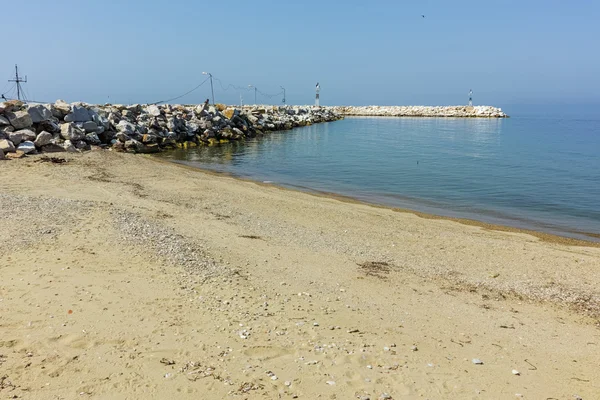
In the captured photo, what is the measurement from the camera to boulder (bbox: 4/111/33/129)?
1812cm

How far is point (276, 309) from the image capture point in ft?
18.1

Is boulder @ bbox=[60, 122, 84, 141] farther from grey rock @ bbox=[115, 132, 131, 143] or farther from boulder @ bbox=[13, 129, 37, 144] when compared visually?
grey rock @ bbox=[115, 132, 131, 143]

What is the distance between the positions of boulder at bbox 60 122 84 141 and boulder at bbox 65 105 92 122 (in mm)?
1581

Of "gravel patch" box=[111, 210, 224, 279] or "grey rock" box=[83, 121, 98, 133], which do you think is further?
"grey rock" box=[83, 121, 98, 133]

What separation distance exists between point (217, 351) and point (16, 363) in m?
1.77

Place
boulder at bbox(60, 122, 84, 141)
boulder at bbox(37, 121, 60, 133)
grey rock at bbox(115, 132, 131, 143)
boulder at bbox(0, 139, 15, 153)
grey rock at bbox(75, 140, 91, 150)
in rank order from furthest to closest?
grey rock at bbox(115, 132, 131, 143) → grey rock at bbox(75, 140, 91, 150) → boulder at bbox(60, 122, 84, 141) → boulder at bbox(37, 121, 60, 133) → boulder at bbox(0, 139, 15, 153)

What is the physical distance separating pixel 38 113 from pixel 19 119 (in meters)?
1.15

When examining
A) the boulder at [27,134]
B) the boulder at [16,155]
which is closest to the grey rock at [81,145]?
the boulder at [27,134]

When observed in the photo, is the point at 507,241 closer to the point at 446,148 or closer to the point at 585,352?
the point at 585,352

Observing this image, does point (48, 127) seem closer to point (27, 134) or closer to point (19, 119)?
point (19, 119)

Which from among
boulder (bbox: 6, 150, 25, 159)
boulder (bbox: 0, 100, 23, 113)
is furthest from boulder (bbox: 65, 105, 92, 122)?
boulder (bbox: 6, 150, 25, 159)

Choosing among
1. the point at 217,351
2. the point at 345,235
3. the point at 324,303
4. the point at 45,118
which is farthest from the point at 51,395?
the point at 45,118

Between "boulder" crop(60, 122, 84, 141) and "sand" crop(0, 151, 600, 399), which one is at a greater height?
"boulder" crop(60, 122, 84, 141)

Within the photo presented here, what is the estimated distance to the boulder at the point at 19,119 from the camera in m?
18.1
